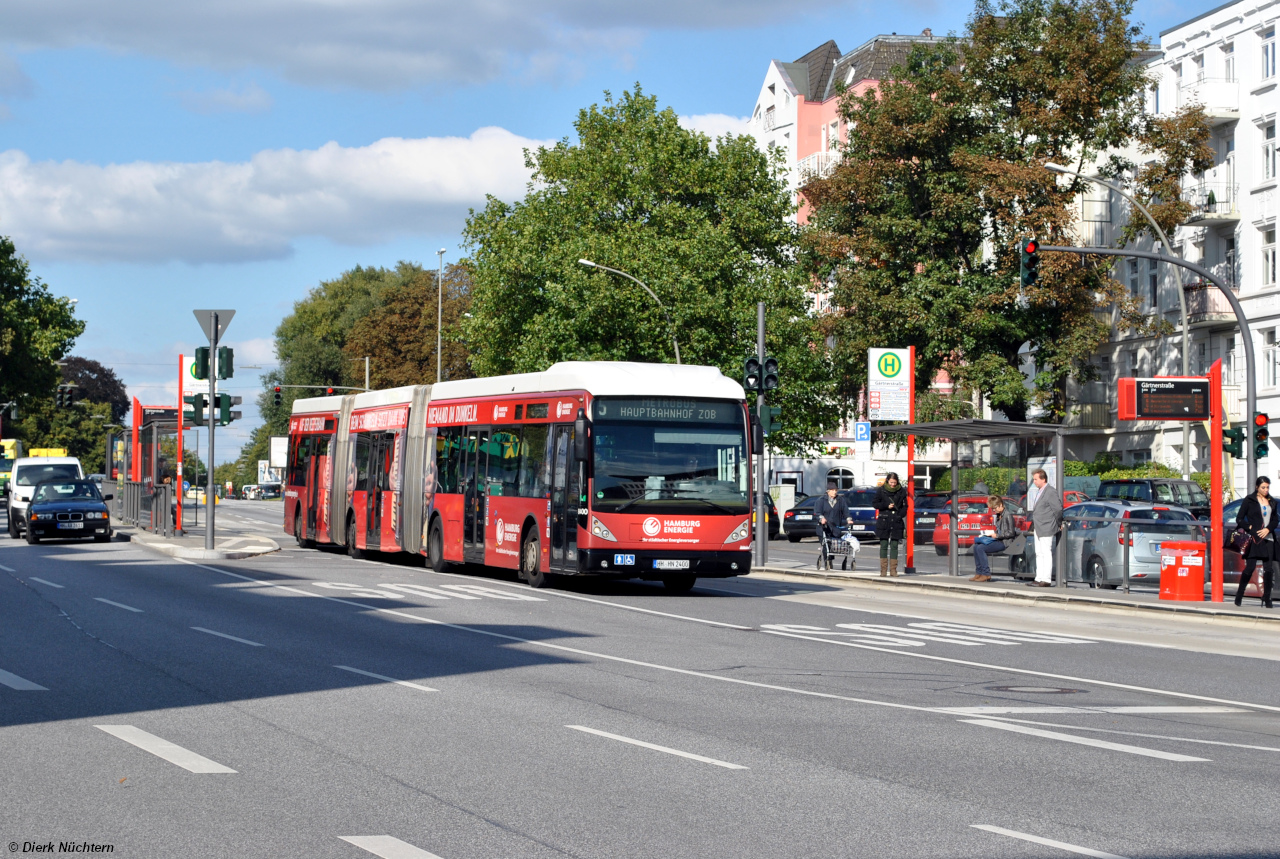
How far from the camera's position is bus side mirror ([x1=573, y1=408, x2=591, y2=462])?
2362 cm

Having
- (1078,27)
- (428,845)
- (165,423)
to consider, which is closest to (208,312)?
(165,423)

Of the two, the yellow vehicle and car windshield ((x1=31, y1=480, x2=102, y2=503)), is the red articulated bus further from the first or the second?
the yellow vehicle

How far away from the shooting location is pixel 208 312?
31125 millimetres

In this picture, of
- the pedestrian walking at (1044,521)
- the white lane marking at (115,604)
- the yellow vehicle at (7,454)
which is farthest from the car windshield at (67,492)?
the yellow vehicle at (7,454)

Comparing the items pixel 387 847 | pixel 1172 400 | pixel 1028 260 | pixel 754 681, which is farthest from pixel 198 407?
pixel 387 847

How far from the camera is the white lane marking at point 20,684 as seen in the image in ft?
40.1

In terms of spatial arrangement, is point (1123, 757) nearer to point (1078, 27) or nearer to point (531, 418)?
point (531, 418)

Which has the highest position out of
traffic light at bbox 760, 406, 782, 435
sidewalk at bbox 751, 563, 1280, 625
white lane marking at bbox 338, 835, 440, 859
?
traffic light at bbox 760, 406, 782, 435

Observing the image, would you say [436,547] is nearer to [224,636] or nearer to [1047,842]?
[224,636]

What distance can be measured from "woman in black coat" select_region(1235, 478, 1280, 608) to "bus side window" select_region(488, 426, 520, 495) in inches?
421

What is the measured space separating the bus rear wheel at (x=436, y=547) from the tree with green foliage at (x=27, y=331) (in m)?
49.9

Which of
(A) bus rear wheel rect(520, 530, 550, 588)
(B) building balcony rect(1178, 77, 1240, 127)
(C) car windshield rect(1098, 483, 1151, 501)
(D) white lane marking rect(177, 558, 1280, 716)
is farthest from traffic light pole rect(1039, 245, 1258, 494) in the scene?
(B) building balcony rect(1178, 77, 1240, 127)

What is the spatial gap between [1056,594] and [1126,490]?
64.1 feet

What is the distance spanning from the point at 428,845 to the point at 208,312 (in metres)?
25.5
